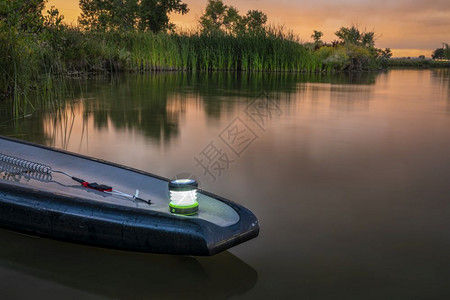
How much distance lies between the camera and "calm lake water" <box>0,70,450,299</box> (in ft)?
7.29

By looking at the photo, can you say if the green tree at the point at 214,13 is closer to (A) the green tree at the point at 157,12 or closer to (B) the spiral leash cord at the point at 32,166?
(A) the green tree at the point at 157,12

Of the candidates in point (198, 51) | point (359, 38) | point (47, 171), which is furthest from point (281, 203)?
point (359, 38)

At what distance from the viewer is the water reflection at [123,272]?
2158mm

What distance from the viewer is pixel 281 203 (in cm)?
333

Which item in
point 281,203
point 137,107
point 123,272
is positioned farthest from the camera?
point 137,107

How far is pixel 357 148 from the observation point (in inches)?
211

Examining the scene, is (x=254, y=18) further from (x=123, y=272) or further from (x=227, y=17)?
(x=123, y=272)

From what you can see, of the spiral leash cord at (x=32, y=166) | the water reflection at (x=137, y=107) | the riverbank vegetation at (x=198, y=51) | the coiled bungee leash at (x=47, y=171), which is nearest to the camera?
the coiled bungee leash at (x=47, y=171)

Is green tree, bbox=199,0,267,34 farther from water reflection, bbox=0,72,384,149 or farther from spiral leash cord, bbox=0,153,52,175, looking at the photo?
spiral leash cord, bbox=0,153,52,175

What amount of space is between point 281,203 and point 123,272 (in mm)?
1409

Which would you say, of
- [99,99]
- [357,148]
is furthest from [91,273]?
[99,99]

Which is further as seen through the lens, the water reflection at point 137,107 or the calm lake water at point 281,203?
the water reflection at point 137,107

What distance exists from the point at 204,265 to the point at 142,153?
2.70m

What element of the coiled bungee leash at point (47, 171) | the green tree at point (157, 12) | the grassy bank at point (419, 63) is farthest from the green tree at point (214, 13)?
the coiled bungee leash at point (47, 171)
